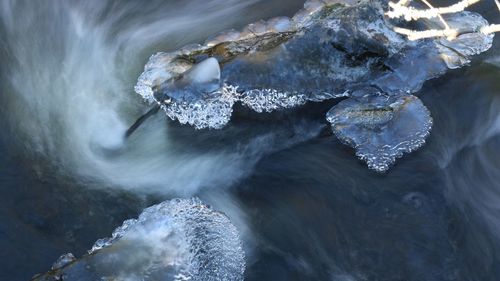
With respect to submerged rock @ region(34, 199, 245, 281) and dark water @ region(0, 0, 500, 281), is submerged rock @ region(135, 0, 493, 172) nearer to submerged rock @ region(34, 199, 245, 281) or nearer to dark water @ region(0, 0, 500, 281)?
dark water @ region(0, 0, 500, 281)

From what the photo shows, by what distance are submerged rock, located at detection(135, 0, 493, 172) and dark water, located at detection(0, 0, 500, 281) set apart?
0.11 m

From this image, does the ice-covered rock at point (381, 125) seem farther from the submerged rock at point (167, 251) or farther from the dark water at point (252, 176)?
the submerged rock at point (167, 251)

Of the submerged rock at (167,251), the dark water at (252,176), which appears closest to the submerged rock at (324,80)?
the dark water at (252,176)

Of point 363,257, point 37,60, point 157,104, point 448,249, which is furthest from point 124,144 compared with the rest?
point 448,249

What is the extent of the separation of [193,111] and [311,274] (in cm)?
129

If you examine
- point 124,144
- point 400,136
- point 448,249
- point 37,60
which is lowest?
point 448,249

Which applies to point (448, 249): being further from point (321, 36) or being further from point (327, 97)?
point (321, 36)

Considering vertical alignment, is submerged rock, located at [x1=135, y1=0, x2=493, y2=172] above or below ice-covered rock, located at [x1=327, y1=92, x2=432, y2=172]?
above

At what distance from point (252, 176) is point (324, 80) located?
835mm

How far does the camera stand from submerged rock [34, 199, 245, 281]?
2977 millimetres

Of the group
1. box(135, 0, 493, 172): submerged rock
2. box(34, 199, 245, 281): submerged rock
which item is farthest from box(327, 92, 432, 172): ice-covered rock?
box(34, 199, 245, 281): submerged rock

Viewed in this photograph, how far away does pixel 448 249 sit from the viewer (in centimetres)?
337

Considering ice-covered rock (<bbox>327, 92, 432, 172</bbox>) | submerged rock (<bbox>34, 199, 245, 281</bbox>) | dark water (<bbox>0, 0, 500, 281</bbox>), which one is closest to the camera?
submerged rock (<bbox>34, 199, 245, 281</bbox>)

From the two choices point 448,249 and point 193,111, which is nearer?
point 448,249
